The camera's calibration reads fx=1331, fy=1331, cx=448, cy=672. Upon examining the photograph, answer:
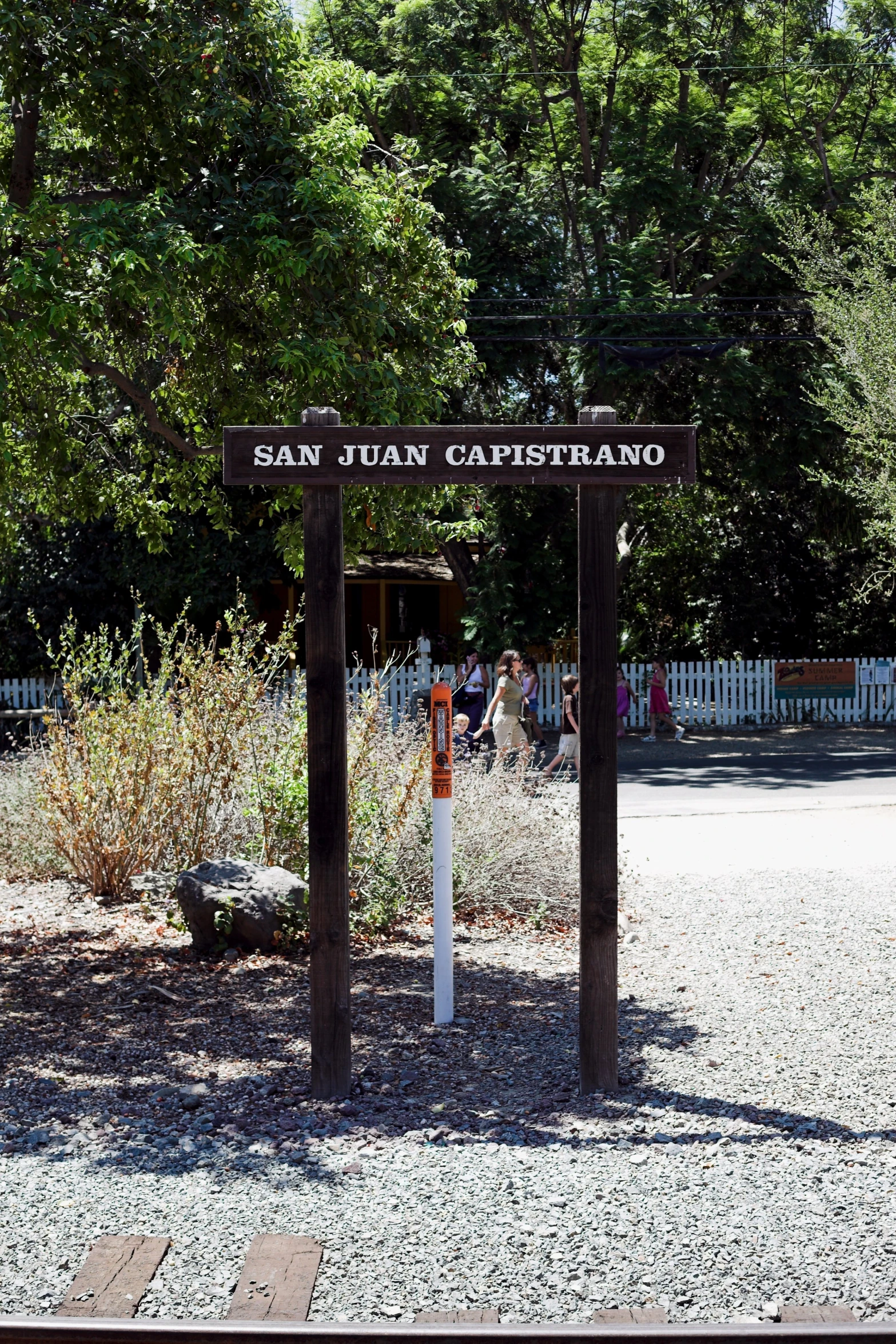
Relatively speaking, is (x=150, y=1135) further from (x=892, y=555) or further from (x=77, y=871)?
(x=892, y=555)

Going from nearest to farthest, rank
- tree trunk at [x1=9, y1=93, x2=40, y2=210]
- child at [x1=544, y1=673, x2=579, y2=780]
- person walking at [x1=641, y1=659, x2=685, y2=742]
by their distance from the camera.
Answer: tree trunk at [x1=9, y1=93, x2=40, y2=210] < child at [x1=544, y1=673, x2=579, y2=780] < person walking at [x1=641, y1=659, x2=685, y2=742]

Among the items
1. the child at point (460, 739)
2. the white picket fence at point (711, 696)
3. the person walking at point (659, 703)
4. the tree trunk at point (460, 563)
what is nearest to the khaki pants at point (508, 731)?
the child at point (460, 739)

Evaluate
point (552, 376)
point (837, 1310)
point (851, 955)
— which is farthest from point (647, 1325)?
point (552, 376)

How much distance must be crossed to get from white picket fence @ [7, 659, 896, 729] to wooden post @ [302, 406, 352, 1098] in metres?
20.4

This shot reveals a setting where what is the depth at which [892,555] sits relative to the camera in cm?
2877

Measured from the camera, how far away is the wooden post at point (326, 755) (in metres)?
5.30

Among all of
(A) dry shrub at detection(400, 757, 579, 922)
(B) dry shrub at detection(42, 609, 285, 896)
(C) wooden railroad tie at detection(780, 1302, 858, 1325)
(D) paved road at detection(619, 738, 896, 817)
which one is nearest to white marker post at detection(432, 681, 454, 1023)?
(A) dry shrub at detection(400, 757, 579, 922)

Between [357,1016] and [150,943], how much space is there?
6.24 feet

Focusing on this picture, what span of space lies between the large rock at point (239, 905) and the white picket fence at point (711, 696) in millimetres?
18275

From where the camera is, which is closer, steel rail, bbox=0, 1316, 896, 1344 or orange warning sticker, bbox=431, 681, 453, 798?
steel rail, bbox=0, 1316, 896, 1344

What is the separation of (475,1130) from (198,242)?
528 cm

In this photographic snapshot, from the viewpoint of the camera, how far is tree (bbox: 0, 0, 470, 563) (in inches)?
278

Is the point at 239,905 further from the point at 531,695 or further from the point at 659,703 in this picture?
the point at 659,703

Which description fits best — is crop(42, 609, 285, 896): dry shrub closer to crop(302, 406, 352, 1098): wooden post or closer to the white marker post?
the white marker post
